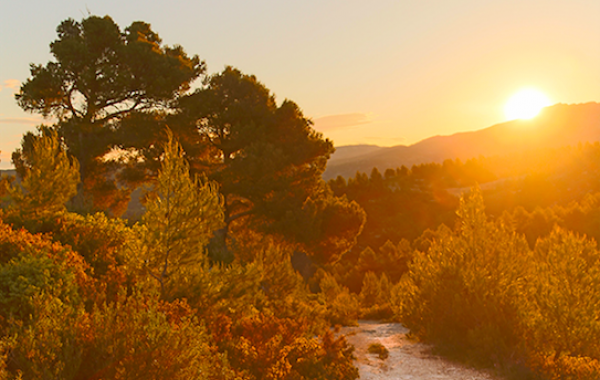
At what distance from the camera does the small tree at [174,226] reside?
9.68m

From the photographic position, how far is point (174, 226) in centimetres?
982

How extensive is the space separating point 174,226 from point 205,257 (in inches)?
55.6

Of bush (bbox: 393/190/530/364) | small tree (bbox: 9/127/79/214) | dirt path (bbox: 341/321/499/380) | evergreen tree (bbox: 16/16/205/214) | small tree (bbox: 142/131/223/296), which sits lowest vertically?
dirt path (bbox: 341/321/499/380)

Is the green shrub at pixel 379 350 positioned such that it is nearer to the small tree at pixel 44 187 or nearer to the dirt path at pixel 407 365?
the dirt path at pixel 407 365

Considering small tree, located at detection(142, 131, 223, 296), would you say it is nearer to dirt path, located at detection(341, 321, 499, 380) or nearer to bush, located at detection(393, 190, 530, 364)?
dirt path, located at detection(341, 321, 499, 380)

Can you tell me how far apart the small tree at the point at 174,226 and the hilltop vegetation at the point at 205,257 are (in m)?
0.03

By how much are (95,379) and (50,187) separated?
8362mm

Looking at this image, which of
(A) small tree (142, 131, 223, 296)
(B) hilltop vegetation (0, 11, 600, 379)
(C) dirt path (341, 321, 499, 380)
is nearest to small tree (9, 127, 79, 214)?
(B) hilltop vegetation (0, 11, 600, 379)

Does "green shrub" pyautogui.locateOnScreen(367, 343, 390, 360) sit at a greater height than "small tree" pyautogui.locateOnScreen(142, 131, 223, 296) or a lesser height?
lesser

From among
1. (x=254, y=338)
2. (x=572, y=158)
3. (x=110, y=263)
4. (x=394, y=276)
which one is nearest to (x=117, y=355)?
(x=254, y=338)

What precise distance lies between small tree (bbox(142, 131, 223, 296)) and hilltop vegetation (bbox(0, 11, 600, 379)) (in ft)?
0.11

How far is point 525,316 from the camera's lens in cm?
1252

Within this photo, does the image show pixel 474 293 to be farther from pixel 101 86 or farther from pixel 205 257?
pixel 101 86

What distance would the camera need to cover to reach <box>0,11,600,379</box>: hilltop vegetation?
7738 millimetres
